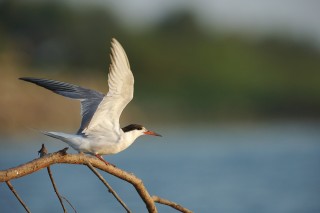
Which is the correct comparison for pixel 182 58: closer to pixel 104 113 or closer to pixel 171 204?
pixel 104 113

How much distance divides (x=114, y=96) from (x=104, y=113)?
218mm

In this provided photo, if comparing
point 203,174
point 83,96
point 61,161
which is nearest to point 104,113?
point 83,96

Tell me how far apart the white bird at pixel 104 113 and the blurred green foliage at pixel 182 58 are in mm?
21807

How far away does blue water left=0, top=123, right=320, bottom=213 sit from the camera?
49.1 feet

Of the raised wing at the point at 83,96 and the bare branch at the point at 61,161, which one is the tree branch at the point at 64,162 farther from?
the raised wing at the point at 83,96

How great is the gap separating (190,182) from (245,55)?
24488mm

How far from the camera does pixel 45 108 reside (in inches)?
888

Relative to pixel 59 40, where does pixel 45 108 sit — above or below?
below

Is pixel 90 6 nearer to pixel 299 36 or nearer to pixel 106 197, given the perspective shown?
pixel 299 36

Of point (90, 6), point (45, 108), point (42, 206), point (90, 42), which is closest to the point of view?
point (42, 206)

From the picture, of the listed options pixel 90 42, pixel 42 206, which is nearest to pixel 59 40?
pixel 90 42

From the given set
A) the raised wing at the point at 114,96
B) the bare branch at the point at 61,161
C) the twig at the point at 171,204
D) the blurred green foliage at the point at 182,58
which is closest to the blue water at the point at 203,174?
the blurred green foliage at the point at 182,58

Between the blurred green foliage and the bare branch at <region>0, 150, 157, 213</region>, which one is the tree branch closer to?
the bare branch at <region>0, 150, 157, 213</region>

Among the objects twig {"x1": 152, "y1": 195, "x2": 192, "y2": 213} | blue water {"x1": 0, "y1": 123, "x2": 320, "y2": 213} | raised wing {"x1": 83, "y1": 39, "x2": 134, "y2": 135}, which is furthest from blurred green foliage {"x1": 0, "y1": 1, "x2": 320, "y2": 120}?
twig {"x1": 152, "y1": 195, "x2": 192, "y2": 213}
